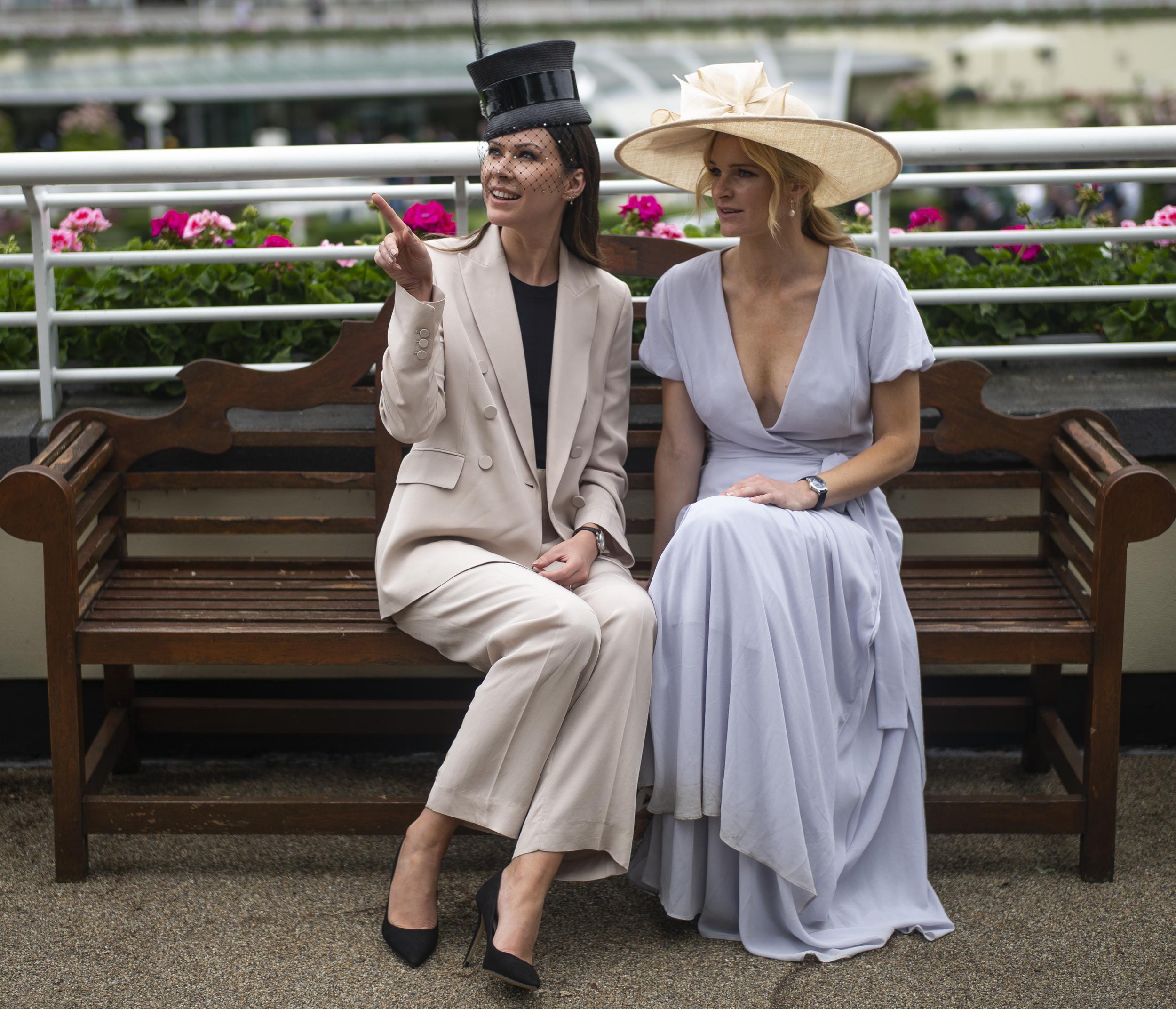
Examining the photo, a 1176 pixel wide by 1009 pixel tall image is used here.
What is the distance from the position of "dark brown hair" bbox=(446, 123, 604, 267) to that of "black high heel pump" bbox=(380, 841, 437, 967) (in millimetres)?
1387

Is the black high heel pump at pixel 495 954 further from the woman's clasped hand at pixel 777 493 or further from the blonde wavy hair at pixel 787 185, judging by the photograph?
the blonde wavy hair at pixel 787 185

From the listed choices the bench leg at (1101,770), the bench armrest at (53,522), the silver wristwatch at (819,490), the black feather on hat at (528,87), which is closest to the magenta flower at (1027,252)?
the silver wristwatch at (819,490)

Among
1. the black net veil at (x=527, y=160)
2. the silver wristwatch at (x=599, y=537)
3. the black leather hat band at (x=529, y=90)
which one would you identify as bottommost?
the silver wristwatch at (x=599, y=537)

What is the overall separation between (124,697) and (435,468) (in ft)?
3.91

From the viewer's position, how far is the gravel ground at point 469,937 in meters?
2.52

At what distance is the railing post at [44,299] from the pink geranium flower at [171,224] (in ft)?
1.35

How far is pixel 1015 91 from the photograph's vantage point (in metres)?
37.4

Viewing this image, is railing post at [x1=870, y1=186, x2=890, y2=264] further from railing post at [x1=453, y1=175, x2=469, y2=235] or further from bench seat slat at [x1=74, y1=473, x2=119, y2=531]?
bench seat slat at [x1=74, y1=473, x2=119, y2=531]

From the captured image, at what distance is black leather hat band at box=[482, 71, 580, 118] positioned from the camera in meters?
2.80

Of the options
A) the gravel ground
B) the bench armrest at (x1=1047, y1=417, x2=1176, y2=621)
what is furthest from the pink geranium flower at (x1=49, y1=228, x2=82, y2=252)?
the bench armrest at (x1=1047, y1=417, x2=1176, y2=621)

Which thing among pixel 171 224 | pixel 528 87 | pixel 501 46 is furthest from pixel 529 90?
pixel 501 46

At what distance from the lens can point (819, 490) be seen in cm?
286

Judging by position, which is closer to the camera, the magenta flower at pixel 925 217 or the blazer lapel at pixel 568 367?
the blazer lapel at pixel 568 367

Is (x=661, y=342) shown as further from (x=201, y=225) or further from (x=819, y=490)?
(x=201, y=225)
